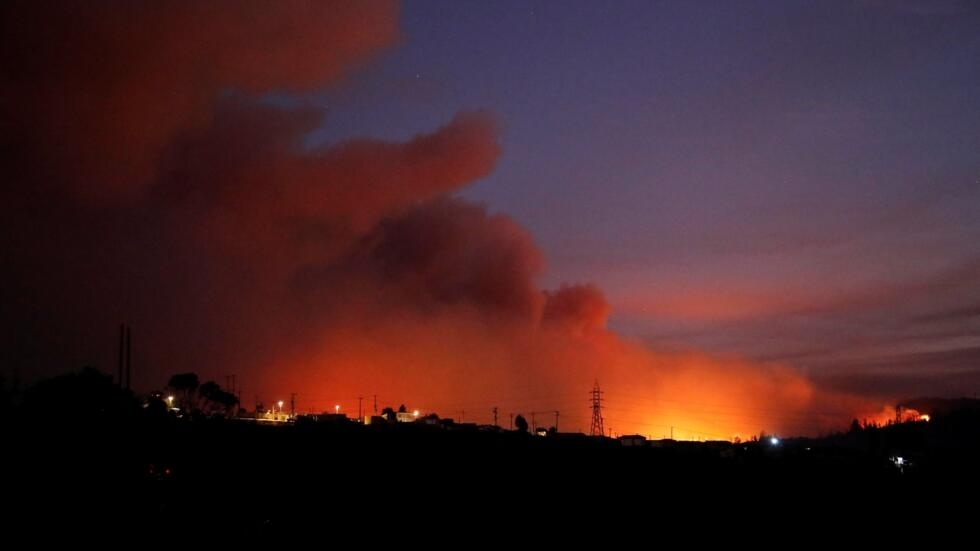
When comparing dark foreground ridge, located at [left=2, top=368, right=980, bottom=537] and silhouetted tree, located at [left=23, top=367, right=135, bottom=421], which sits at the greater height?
silhouetted tree, located at [left=23, top=367, right=135, bottom=421]

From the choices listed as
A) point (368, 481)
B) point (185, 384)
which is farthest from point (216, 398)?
point (368, 481)

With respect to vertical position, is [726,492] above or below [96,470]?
below

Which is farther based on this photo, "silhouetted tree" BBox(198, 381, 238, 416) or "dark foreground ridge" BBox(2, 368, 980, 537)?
"silhouetted tree" BBox(198, 381, 238, 416)

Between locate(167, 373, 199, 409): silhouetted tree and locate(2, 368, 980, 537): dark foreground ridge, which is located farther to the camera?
locate(167, 373, 199, 409): silhouetted tree

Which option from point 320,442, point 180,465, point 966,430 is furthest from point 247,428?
point 966,430

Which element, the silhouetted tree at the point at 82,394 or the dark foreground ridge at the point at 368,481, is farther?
the silhouetted tree at the point at 82,394

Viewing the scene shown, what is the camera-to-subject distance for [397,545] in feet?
108

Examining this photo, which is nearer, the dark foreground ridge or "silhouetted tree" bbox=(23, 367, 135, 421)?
the dark foreground ridge

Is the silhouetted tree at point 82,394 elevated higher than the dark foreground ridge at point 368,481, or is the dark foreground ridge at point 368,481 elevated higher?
the silhouetted tree at point 82,394

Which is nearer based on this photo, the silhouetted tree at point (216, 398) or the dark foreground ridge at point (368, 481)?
the dark foreground ridge at point (368, 481)

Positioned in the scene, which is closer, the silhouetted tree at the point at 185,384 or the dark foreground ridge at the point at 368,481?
the dark foreground ridge at the point at 368,481

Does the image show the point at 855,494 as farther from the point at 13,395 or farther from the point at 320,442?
the point at 13,395

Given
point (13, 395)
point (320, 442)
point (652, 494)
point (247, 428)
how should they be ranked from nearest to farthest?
point (652, 494), point (320, 442), point (247, 428), point (13, 395)

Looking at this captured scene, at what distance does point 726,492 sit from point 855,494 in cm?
898
